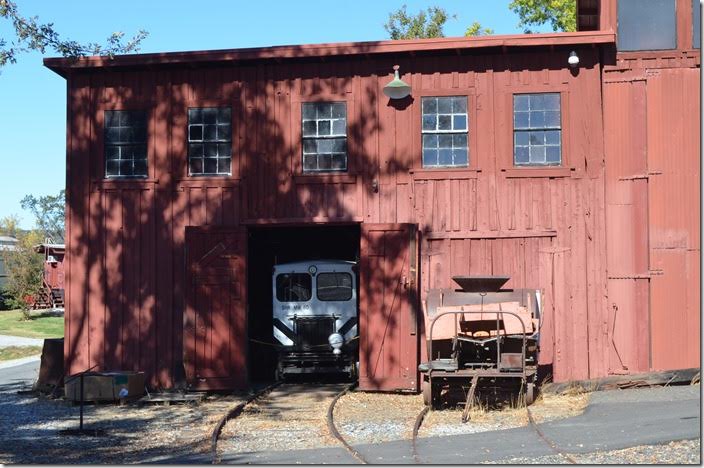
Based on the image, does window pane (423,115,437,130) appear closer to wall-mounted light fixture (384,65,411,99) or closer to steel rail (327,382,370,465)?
wall-mounted light fixture (384,65,411,99)

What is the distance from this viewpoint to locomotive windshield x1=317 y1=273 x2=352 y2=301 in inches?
800

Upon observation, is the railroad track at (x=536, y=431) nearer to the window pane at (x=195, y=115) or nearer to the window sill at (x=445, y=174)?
the window sill at (x=445, y=174)

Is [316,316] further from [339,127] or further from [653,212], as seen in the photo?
[653,212]

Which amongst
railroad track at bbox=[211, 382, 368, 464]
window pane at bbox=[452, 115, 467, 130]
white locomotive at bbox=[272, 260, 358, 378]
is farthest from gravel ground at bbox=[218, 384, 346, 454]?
window pane at bbox=[452, 115, 467, 130]

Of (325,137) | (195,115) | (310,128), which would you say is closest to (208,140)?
(195,115)

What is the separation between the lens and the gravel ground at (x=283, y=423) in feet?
41.0

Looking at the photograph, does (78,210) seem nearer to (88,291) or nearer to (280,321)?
(88,291)

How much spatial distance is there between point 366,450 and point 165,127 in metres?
9.28

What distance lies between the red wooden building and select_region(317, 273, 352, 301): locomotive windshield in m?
2.64

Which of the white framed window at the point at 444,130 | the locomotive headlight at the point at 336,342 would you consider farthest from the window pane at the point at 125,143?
the white framed window at the point at 444,130

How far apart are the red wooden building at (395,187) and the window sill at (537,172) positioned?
0.03 meters

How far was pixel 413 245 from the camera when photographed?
1723 centimetres

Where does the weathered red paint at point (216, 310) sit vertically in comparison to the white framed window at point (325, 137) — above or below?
below

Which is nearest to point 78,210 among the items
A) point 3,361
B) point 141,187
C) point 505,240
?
point 141,187
